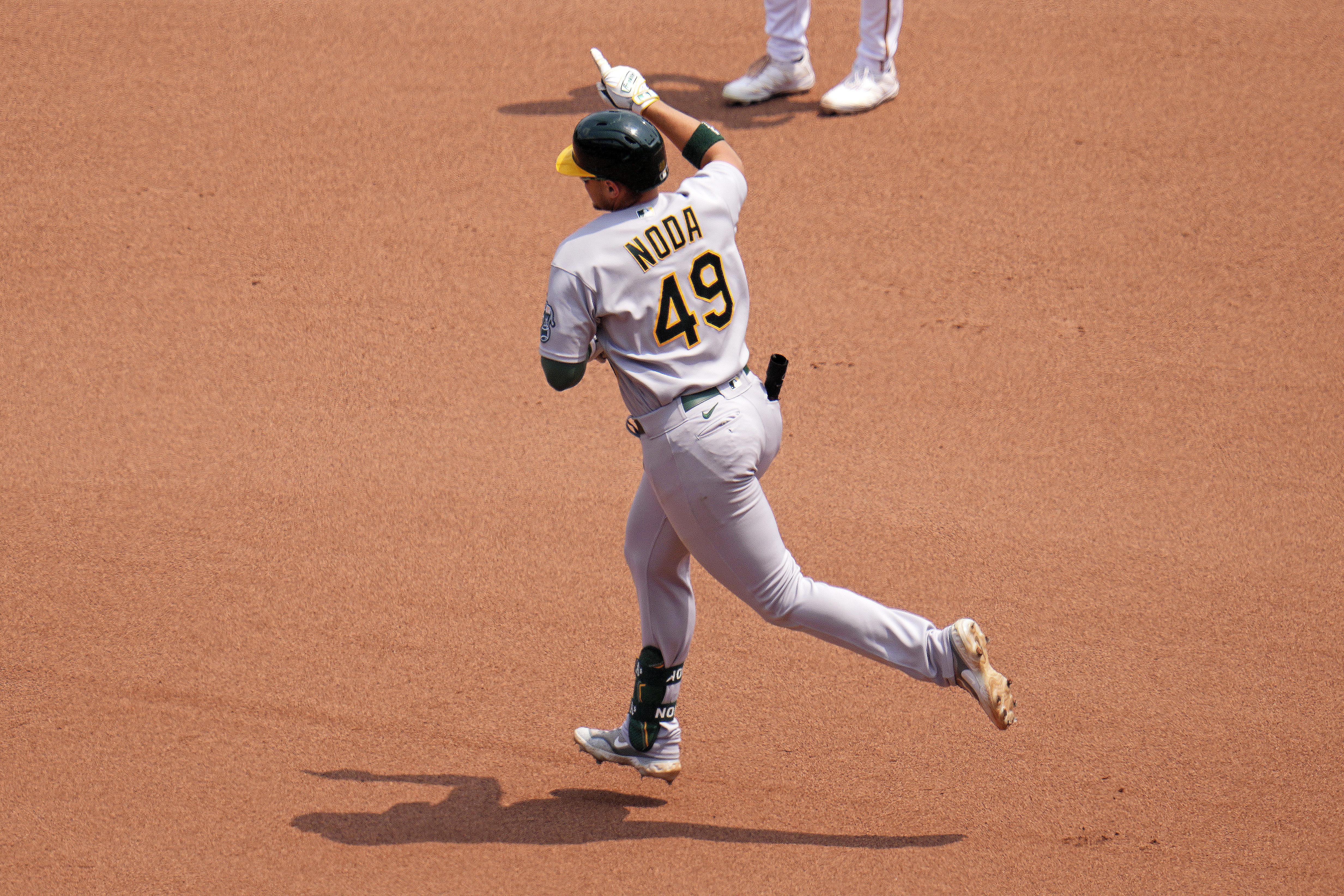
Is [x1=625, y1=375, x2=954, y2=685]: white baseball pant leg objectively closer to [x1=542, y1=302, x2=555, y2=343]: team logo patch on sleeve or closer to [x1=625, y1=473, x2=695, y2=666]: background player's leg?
[x1=625, y1=473, x2=695, y2=666]: background player's leg

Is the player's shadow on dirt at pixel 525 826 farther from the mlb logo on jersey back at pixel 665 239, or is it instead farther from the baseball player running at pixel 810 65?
the baseball player running at pixel 810 65

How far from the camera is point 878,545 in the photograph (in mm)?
4734

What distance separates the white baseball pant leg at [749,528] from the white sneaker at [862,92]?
4489mm

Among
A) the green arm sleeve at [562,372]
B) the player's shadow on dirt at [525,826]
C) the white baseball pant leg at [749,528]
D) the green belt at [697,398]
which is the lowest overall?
the player's shadow on dirt at [525,826]

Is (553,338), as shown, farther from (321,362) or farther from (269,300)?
(269,300)

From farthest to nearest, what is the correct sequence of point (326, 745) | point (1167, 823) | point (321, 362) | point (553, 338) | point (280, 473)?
point (321, 362), point (280, 473), point (326, 745), point (1167, 823), point (553, 338)

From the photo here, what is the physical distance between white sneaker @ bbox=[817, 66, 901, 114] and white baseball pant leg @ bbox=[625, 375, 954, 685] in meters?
4.49

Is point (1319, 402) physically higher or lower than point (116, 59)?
lower

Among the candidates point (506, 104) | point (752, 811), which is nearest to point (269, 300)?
point (506, 104)

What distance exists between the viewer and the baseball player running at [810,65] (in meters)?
7.40

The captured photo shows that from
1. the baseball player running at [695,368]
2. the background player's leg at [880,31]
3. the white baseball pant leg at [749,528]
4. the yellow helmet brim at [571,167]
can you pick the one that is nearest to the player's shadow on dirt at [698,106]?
the background player's leg at [880,31]

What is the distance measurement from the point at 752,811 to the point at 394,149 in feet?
15.9

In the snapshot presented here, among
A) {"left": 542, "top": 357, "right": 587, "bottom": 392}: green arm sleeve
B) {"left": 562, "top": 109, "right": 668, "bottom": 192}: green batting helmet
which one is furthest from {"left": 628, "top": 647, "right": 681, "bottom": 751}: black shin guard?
{"left": 562, "top": 109, "right": 668, "bottom": 192}: green batting helmet

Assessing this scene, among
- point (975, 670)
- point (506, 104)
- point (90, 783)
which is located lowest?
point (90, 783)
